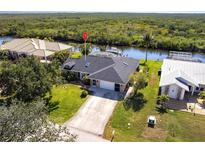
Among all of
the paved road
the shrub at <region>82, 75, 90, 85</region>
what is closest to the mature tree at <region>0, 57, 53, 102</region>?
the paved road

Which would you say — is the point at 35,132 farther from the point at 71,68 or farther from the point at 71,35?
the point at 71,35

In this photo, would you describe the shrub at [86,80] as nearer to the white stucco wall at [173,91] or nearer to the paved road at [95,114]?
the paved road at [95,114]

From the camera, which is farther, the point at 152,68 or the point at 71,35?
the point at 71,35

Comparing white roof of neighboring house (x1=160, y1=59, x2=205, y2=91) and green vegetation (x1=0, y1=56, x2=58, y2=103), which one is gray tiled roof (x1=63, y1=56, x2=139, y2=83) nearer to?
white roof of neighboring house (x1=160, y1=59, x2=205, y2=91)

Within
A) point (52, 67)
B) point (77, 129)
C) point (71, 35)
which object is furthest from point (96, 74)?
point (71, 35)

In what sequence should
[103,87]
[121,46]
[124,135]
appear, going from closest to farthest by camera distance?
1. [124,135]
2. [103,87]
3. [121,46]

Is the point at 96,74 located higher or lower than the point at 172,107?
higher

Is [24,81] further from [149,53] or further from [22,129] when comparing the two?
[149,53]

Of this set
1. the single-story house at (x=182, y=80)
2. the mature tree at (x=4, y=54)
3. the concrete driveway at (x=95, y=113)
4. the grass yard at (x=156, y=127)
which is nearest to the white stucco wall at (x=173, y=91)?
the single-story house at (x=182, y=80)
